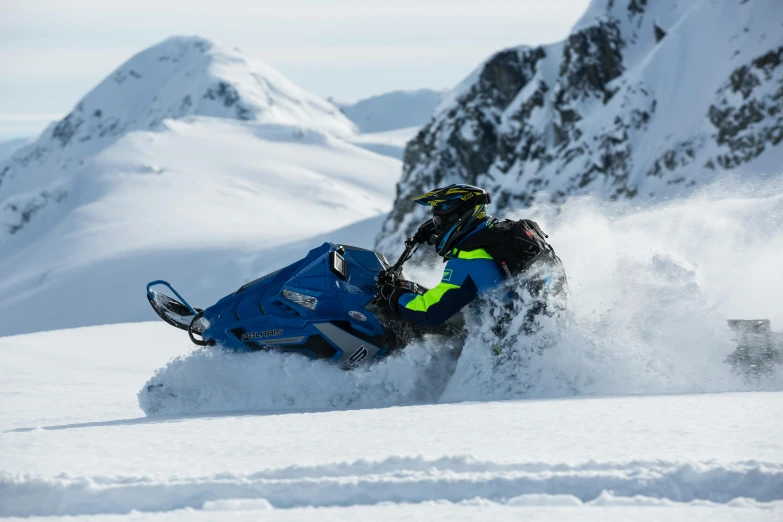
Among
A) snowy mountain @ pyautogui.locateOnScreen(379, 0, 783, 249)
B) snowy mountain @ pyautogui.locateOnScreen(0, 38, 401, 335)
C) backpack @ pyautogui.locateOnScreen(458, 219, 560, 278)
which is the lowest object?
snowy mountain @ pyautogui.locateOnScreen(0, 38, 401, 335)

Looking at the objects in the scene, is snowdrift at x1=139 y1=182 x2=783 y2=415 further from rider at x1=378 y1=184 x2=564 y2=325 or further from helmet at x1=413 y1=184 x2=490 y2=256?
helmet at x1=413 y1=184 x2=490 y2=256

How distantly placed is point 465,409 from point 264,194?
270 ft

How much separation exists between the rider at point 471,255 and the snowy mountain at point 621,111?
96.3ft

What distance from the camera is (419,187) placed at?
5894 centimetres

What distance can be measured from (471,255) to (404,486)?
260 centimetres

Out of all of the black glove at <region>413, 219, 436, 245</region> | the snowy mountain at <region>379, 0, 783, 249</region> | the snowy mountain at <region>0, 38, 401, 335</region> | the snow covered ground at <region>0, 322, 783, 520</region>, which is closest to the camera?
the snow covered ground at <region>0, 322, 783, 520</region>

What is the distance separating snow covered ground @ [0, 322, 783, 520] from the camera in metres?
3.62

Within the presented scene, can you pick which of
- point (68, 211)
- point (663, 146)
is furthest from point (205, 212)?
point (663, 146)

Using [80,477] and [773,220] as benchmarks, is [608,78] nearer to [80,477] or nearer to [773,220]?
[773,220]

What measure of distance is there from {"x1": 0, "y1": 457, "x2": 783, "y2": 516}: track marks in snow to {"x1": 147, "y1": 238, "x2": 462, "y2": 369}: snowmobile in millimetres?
2697

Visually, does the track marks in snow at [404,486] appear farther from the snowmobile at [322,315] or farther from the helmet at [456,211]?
the snowmobile at [322,315]

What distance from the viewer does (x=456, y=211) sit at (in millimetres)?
6375

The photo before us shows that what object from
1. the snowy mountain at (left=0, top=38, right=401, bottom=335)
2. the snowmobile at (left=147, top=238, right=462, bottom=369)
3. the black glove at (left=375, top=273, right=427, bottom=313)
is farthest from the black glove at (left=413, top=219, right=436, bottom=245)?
the snowy mountain at (left=0, top=38, right=401, bottom=335)

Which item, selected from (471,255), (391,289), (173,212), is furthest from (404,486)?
(173,212)
